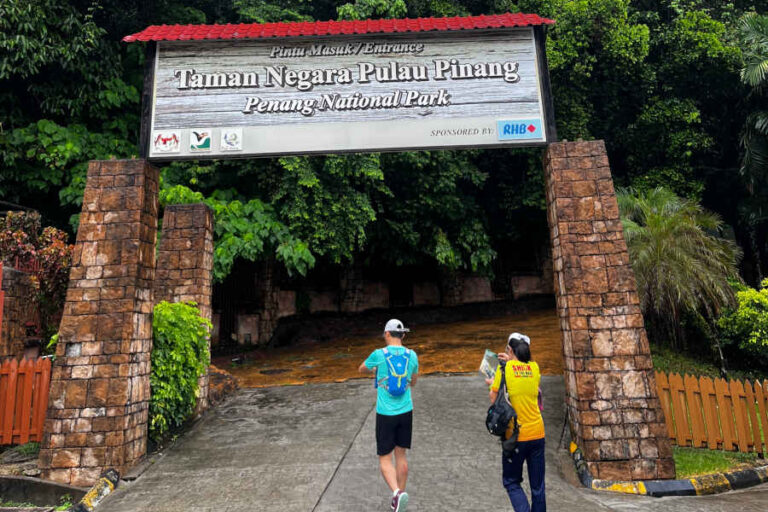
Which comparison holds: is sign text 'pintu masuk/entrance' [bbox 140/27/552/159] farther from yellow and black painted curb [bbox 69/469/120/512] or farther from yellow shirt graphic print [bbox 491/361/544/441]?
yellow and black painted curb [bbox 69/469/120/512]

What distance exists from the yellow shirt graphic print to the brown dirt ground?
5.49 metres

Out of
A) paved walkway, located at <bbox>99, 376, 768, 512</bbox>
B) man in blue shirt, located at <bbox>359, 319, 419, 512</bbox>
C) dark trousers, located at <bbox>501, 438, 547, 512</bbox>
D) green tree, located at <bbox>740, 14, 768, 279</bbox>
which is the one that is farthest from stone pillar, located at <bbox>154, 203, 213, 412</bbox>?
green tree, located at <bbox>740, 14, 768, 279</bbox>

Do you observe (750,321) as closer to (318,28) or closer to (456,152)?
(456,152)

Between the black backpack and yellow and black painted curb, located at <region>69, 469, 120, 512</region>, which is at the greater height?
the black backpack

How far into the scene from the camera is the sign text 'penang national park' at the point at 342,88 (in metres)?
→ 5.57

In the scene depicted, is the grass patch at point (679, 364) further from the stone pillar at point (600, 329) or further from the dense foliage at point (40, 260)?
the dense foliage at point (40, 260)

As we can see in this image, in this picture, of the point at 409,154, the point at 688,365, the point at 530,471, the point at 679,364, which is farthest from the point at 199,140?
the point at 688,365

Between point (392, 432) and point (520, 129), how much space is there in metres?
3.94

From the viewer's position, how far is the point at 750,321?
29.0 ft

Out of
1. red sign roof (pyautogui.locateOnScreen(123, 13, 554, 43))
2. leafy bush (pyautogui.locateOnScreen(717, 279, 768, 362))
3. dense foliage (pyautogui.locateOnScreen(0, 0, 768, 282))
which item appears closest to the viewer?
red sign roof (pyautogui.locateOnScreen(123, 13, 554, 43))

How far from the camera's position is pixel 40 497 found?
4699 millimetres

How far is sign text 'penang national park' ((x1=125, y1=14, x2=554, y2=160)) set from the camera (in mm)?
5570

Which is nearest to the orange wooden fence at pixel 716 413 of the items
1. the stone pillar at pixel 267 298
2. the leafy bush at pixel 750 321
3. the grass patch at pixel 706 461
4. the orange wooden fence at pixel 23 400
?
the grass patch at pixel 706 461

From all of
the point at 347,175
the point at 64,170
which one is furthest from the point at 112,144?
the point at 347,175
